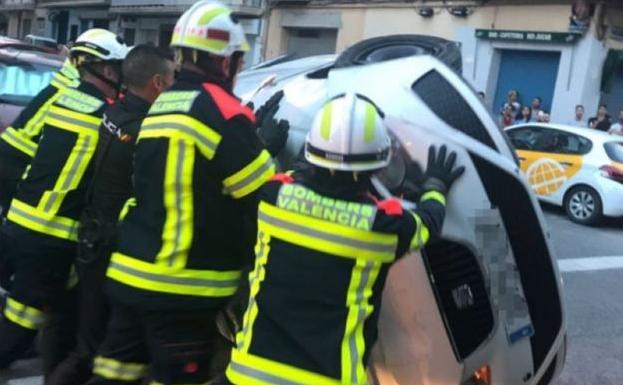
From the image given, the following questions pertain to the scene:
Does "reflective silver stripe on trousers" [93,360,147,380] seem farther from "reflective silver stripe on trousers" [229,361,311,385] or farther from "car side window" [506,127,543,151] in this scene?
"car side window" [506,127,543,151]

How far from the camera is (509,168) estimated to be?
3.10 meters

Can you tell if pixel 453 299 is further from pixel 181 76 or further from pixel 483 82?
pixel 483 82

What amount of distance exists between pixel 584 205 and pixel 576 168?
0.54 metres

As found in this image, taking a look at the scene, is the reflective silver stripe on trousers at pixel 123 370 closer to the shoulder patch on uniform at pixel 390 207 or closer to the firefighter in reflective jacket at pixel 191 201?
the firefighter in reflective jacket at pixel 191 201

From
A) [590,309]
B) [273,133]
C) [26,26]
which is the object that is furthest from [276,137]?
[26,26]

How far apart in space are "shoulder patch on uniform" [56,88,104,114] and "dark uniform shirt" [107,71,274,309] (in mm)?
850

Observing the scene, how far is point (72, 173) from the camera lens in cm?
397

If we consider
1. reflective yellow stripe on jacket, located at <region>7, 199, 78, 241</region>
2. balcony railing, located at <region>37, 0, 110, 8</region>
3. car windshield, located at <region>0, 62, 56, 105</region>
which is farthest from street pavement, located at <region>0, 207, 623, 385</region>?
balcony railing, located at <region>37, 0, 110, 8</region>

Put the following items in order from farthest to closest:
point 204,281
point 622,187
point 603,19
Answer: point 603,19
point 622,187
point 204,281

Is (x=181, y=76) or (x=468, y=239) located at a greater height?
(x=181, y=76)

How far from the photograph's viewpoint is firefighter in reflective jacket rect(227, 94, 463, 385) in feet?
8.43

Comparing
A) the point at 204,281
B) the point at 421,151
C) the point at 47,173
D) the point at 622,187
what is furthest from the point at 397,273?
the point at 622,187

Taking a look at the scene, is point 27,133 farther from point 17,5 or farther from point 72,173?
point 17,5

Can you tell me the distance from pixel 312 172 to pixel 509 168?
0.83 meters
